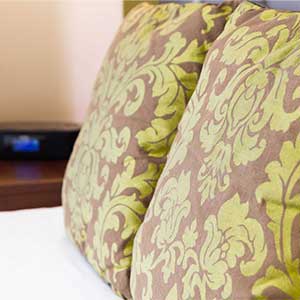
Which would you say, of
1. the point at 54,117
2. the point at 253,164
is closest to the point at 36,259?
the point at 253,164

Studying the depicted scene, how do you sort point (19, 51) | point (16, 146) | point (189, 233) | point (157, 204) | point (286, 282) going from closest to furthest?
point (286, 282) → point (189, 233) → point (157, 204) → point (16, 146) → point (19, 51)

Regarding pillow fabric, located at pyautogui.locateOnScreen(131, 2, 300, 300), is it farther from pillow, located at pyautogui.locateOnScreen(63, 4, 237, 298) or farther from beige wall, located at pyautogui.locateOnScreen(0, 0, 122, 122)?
beige wall, located at pyautogui.locateOnScreen(0, 0, 122, 122)

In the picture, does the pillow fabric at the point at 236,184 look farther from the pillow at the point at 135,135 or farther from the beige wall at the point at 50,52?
the beige wall at the point at 50,52

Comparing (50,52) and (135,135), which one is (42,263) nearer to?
(135,135)

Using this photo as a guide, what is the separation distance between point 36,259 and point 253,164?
645mm

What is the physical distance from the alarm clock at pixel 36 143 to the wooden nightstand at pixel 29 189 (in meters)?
0.13

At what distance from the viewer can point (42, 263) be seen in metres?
1.19

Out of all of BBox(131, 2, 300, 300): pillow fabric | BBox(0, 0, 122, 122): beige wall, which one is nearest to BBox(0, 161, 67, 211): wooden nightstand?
BBox(0, 0, 122, 122): beige wall

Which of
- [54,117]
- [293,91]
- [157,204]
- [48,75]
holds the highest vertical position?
[293,91]

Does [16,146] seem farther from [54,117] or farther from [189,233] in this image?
[189,233]

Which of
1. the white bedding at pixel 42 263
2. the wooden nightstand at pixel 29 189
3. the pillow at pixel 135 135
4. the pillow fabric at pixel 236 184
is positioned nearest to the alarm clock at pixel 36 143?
the wooden nightstand at pixel 29 189

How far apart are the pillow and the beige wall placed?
0.81m

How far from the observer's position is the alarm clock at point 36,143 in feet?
6.01

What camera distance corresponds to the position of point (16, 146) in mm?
1842
